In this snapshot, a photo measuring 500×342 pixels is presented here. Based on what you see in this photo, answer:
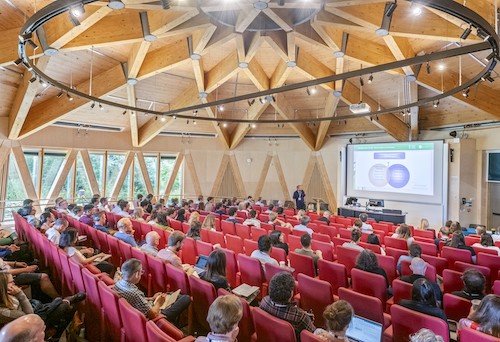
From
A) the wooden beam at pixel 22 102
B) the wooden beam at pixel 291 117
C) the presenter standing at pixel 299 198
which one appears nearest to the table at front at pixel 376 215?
the presenter standing at pixel 299 198

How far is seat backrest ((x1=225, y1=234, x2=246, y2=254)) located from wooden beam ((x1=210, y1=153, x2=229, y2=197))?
31.7 ft

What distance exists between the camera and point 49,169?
441 inches

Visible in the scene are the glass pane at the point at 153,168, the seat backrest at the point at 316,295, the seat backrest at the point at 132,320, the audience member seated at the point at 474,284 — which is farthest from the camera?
the glass pane at the point at 153,168

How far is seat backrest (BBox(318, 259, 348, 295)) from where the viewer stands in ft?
12.6

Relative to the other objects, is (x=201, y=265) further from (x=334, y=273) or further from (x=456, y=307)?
(x=456, y=307)

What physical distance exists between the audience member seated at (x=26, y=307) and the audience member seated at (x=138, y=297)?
0.62m

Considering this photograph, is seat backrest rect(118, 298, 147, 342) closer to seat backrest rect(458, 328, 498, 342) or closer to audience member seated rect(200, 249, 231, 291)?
audience member seated rect(200, 249, 231, 291)

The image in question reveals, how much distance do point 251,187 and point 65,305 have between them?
41.2ft

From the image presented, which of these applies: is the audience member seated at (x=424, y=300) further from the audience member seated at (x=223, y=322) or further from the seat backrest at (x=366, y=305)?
the audience member seated at (x=223, y=322)

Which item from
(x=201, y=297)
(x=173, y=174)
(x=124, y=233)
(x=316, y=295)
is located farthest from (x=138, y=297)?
(x=173, y=174)

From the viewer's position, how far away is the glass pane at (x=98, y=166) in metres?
12.5

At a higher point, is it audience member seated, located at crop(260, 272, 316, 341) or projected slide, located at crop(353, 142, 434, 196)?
projected slide, located at crop(353, 142, 434, 196)

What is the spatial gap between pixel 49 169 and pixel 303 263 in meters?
10.9

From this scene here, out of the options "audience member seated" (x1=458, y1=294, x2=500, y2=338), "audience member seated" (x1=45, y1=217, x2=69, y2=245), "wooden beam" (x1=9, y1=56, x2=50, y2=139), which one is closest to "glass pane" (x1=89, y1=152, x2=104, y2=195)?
"wooden beam" (x1=9, y1=56, x2=50, y2=139)
